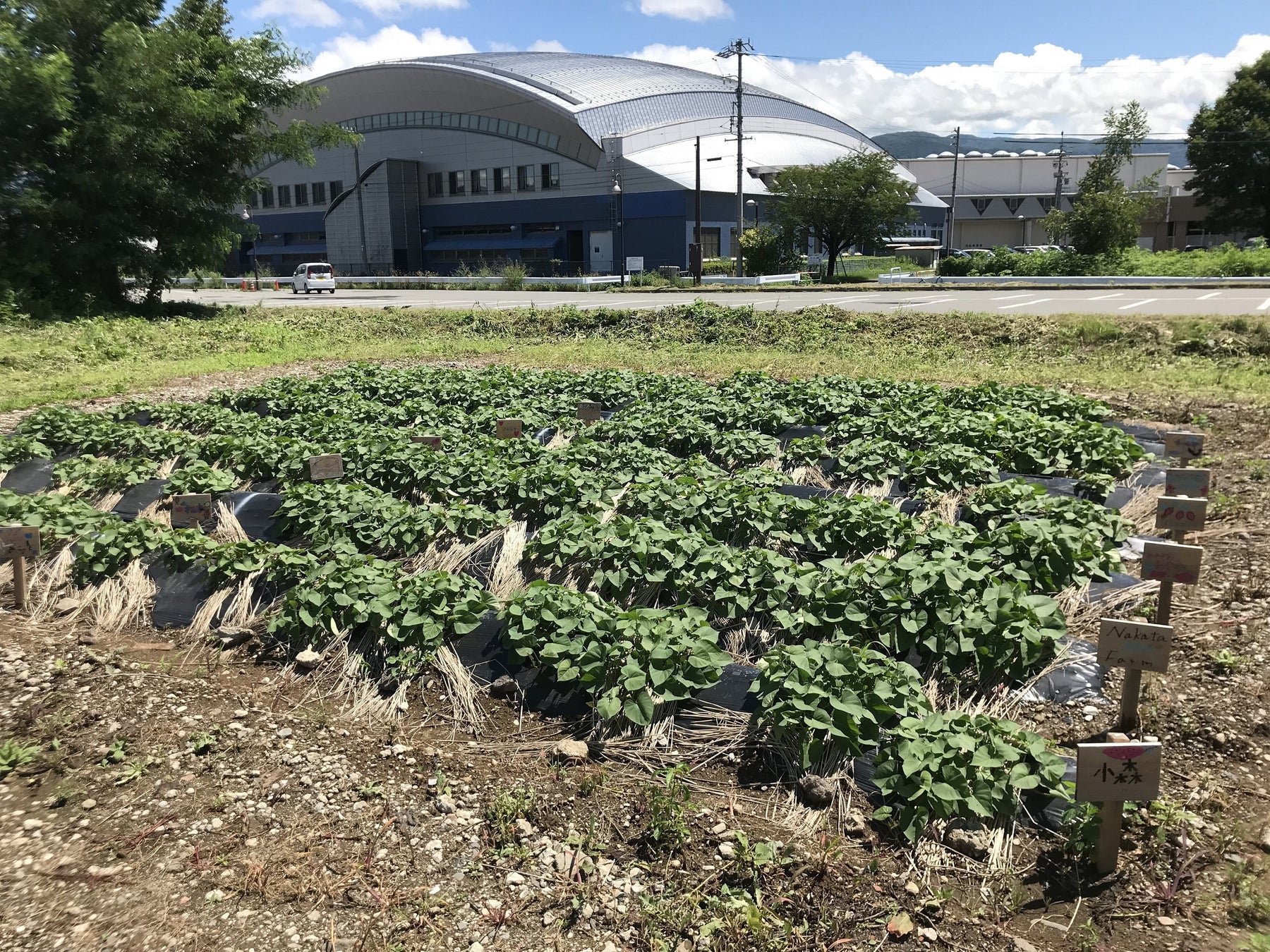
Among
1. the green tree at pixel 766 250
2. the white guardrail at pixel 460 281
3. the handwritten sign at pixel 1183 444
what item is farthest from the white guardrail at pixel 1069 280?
the handwritten sign at pixel 1183 444

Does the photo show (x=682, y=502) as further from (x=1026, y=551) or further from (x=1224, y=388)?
(x=1224, y=388)

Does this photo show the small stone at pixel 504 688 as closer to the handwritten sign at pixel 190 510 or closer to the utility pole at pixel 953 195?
the handwritten sign at pixel 190 510

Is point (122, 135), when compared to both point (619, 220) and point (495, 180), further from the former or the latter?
point (495, 180)

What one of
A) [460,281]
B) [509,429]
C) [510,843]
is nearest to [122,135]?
[509,429]

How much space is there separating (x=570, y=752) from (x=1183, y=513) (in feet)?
9.72

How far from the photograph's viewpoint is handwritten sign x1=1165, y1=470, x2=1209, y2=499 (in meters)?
4.75

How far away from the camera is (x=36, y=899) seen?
9.41 ft

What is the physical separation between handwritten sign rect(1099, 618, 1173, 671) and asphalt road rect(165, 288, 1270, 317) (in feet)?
45.7

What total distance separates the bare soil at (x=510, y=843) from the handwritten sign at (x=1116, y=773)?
0.40 meters

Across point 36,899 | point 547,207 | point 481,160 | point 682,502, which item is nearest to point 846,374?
point 682,502

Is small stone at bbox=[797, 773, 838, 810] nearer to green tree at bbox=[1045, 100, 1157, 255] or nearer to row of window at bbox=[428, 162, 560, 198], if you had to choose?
green tree at bbox=[1045, 100, 1157, 255]

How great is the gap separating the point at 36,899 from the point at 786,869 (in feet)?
7.98

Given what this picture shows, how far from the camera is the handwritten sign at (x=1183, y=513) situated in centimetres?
405

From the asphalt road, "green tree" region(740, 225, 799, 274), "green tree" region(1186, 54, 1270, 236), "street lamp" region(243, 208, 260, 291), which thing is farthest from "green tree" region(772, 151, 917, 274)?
"street lamp" region(243, 208, 260, 291)
